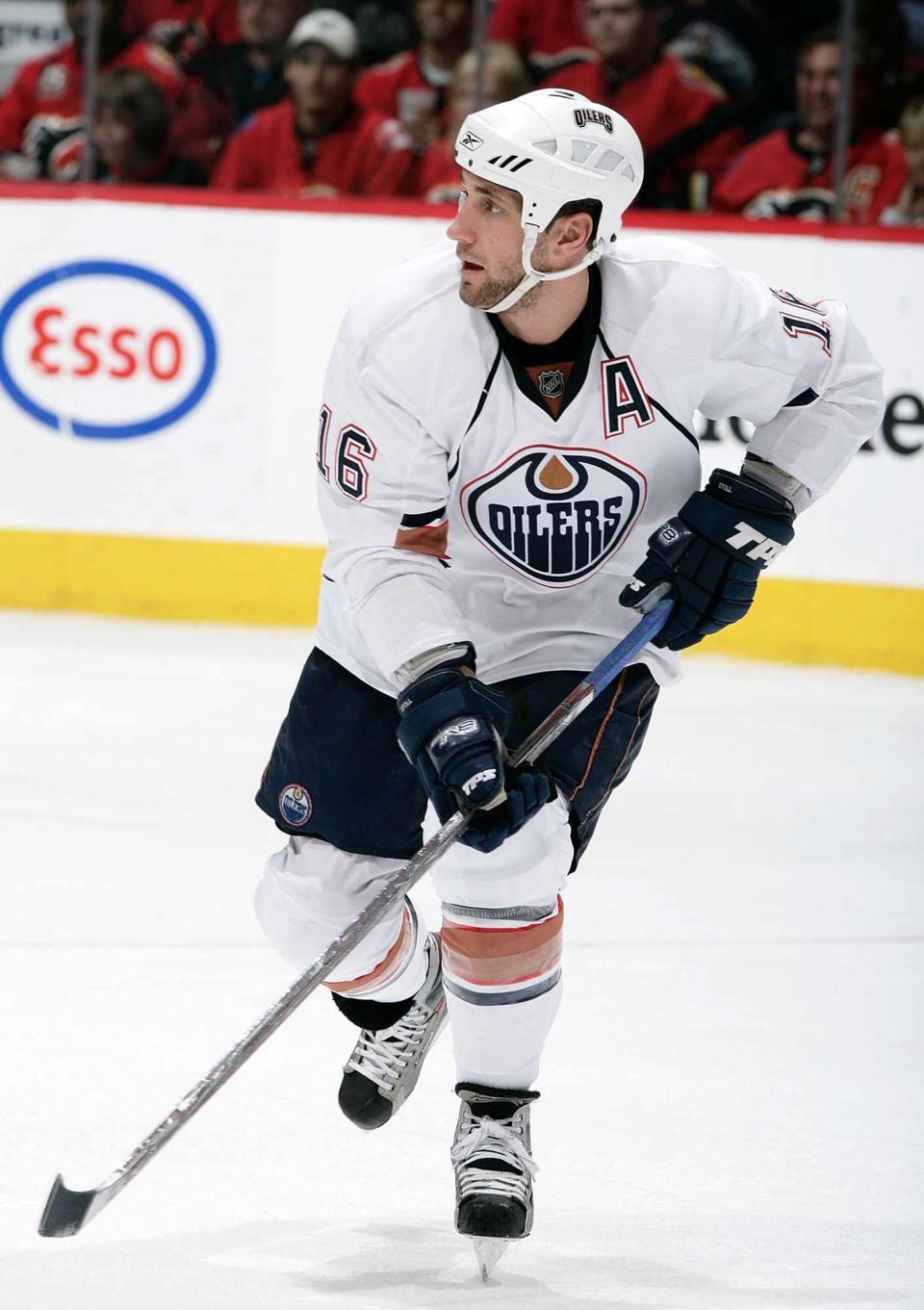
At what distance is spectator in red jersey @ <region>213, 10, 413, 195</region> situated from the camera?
17.6 feet

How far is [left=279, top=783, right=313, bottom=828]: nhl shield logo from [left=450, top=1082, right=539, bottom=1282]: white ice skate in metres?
0.37

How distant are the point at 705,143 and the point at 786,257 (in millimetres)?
411

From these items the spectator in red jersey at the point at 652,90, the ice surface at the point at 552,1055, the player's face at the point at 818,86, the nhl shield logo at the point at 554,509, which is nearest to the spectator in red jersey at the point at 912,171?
the player's face at the point at 818,86

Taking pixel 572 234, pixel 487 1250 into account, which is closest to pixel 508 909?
pixel 487 1250

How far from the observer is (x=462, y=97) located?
5273 mm

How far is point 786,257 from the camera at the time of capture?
5.06m

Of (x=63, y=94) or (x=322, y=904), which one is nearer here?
(x=322, y=904)

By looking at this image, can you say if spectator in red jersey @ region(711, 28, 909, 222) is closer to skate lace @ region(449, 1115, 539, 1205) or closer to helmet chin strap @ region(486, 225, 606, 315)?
helmet chin strap @ region(486, 225, 606, 315)

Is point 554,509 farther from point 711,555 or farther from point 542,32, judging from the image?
point 542,32

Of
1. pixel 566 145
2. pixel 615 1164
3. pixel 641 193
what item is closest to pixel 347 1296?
pixel 615 1164

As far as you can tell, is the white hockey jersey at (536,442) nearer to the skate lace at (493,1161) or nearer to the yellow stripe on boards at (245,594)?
the skate lace at (493,1161)

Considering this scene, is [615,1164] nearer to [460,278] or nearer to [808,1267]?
[808,1267]

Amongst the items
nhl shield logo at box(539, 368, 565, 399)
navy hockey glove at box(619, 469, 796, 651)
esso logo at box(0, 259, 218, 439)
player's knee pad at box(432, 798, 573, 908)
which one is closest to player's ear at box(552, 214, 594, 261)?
nhl shield logo at box(539, 368, 565, 399)

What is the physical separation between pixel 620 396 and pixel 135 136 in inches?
140
